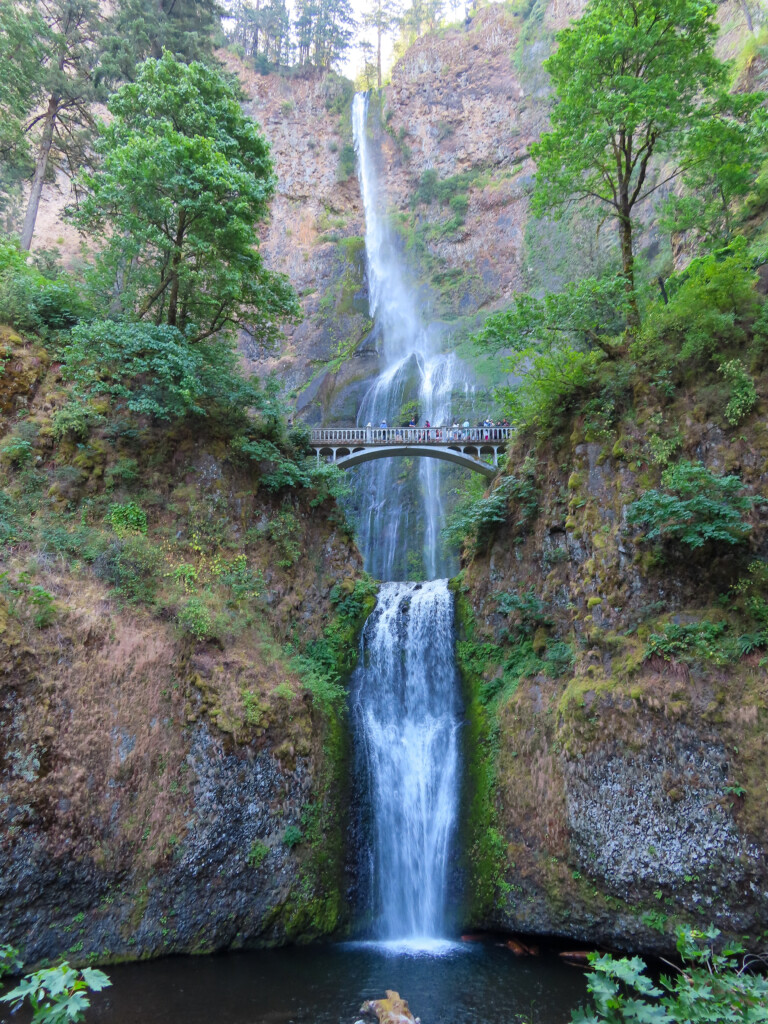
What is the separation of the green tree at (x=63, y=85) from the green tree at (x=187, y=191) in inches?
143

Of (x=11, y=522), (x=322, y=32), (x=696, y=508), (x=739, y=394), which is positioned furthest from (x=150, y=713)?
(x=322, y=32)

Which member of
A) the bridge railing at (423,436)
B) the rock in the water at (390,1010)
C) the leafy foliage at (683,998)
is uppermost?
the bridge railing at (423,436)

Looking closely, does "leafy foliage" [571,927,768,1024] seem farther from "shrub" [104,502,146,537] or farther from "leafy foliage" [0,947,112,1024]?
"shrub" [104,502,146,537]

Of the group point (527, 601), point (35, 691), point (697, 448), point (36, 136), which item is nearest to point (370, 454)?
point (527, 601)

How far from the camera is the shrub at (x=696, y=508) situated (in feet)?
30.3

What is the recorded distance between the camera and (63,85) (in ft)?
53.6

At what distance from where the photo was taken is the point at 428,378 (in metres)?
29.2

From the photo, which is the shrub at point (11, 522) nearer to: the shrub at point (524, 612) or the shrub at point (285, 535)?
the shrub at point (285, 535)

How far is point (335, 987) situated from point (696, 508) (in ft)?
30.6

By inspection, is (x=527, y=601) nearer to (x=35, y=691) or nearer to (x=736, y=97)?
(x=35, y=691)

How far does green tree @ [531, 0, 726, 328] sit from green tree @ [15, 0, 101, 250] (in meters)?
13.6

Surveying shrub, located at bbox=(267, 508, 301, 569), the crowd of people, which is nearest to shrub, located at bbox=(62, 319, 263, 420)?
shrub, located at bbox=(267, 508, 301, 569)

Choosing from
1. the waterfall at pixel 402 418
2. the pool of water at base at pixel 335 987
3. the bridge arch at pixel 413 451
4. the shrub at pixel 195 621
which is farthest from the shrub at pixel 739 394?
the waterfall at pixel 402 418

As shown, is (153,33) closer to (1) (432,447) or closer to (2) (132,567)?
(1) (432,447)
